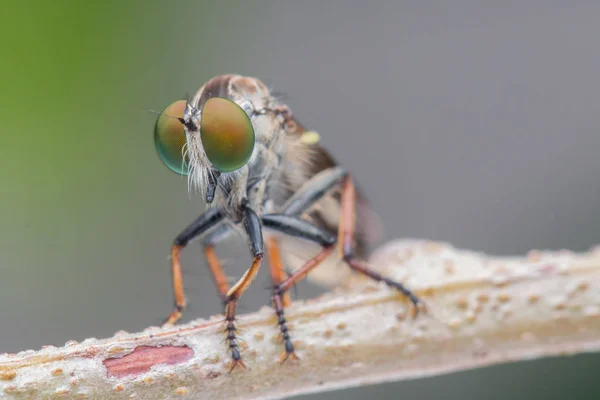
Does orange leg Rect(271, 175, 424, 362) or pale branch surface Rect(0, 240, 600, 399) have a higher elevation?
orange leg Rect(271, 175, 424, 362)

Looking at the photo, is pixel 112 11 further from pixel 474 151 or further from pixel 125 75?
pixel 474 151

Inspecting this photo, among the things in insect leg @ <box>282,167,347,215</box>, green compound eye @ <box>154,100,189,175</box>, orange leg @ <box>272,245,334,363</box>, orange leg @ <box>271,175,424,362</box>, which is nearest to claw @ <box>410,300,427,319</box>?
orange leg @ <box>271,175,424,362</box>

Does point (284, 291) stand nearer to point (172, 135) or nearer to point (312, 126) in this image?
point (172, 135)

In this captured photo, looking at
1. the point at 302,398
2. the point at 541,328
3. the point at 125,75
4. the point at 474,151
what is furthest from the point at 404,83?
the point at 541,328

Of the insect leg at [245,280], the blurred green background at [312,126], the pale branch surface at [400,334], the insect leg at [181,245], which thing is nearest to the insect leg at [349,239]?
the pale branch surface at [400,334]

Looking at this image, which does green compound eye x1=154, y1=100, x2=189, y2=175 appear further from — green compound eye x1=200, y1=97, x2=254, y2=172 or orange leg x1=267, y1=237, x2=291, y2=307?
orange leg x1=267, y1=237, x2=291, y2=307

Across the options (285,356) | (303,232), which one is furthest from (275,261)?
(285,356)

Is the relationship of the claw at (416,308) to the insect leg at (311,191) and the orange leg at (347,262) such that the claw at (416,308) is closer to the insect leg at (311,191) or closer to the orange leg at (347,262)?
the orange leg at (347,262)
